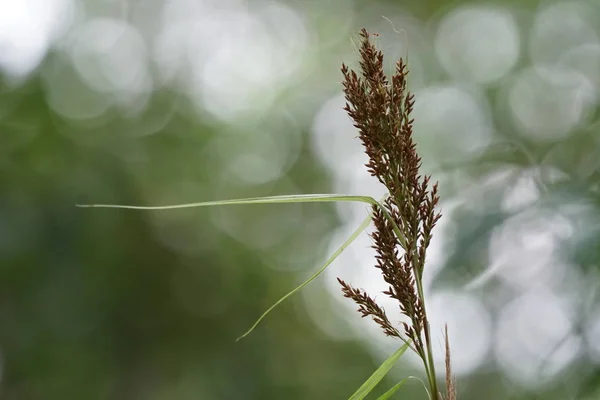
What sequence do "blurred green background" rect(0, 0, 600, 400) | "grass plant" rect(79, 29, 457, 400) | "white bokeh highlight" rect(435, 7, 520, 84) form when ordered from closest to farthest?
1. "grass plant" rect(79, 29, 457, 400)
2. "blurred green background" rect(0, 0, 600, 400)
3. "white bokeh highlight" rect(435, 7, 520, 84)

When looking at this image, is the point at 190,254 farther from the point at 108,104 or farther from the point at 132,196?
the point at 108,104

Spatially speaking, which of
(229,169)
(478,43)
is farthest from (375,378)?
(229,169)

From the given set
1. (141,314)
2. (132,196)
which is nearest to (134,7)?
(132,196)

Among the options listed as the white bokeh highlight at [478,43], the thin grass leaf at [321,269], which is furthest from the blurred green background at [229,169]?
the thin grass leaf at [321,269]

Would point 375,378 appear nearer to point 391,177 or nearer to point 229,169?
point 391,177

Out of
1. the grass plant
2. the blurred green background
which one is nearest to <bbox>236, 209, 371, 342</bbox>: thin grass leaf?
the grass plant

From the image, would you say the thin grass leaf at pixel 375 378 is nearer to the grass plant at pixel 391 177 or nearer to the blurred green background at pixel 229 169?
the grass plant at pixel 391 177

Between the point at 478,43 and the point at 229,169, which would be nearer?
the point at 478,43

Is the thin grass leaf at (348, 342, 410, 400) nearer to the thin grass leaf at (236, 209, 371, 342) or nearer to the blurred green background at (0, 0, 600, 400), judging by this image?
the thin grass leaf at (236, 209, 371, 342)
